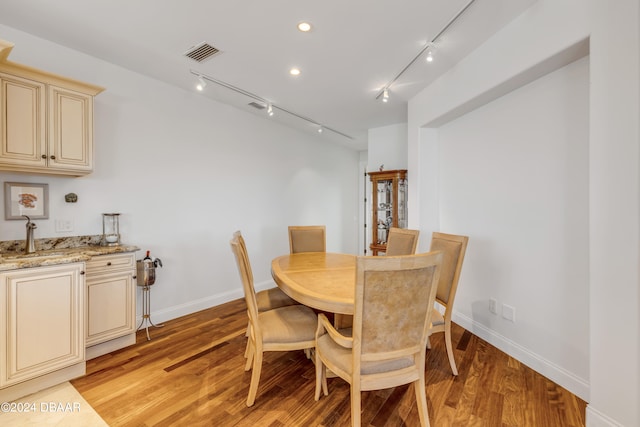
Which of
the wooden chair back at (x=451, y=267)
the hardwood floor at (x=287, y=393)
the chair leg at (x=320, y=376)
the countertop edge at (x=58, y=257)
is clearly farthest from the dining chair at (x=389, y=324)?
the countertop edge at (x=58, y=257)

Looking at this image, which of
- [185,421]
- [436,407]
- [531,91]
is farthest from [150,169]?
[531,91]

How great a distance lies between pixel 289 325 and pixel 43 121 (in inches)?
96.8

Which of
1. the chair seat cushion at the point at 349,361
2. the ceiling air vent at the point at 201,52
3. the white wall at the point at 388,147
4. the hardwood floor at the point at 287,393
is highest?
the ceiling air vent at the point at 201,52

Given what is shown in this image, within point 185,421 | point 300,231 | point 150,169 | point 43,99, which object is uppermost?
point 43,99

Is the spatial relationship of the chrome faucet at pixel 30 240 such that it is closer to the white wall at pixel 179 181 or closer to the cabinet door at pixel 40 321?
the white wall at pixel 179 181

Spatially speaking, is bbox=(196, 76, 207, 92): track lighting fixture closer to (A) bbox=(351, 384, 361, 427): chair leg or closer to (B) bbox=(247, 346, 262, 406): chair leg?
(B) bbox=(247, 346, 262, 406): chair leg

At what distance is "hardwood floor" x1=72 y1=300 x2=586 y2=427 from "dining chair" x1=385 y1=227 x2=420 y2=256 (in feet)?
3.05

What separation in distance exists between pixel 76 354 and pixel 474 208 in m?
3.68

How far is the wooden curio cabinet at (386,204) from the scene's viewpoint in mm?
4191

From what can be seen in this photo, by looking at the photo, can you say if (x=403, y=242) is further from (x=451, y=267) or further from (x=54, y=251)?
(x=54, y=251)

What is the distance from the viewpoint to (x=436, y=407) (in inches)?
71.3

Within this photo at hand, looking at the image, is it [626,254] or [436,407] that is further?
[436,407]

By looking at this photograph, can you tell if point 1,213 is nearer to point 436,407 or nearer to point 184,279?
point 184,279

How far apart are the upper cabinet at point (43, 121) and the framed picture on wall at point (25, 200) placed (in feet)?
0.78
